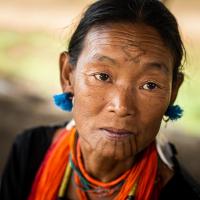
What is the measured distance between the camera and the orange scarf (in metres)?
1.98

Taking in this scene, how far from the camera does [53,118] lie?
458 cm

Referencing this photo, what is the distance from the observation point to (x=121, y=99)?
1.72 meters

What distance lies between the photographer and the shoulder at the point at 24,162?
91.9 inches

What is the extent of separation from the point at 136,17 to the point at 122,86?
31 centimetres

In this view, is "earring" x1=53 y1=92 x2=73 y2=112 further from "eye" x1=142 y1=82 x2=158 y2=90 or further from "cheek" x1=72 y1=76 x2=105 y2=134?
"eye" x1=142 y1=82 x2=158 y2=90

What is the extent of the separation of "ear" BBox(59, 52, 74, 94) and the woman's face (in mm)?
159

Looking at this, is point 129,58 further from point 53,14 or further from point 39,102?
point 53,14

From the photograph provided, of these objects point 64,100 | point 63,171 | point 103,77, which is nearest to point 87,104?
point 103,77

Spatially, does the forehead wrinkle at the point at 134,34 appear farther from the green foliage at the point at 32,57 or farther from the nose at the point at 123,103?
the green foliage at the point at 32,57

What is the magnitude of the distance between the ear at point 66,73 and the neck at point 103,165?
279 millimetres

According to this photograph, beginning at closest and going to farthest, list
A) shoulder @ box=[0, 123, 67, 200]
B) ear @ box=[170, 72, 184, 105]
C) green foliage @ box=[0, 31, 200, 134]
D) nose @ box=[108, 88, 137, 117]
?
1. nose @ box=[108, 88, 137, 117]
2. ear @ box=[170, 72, 184, 105]
3. shoulder @ box=[0, 123, 67, 200]
4. green foliage @ box=[0, 31, 200, 134]

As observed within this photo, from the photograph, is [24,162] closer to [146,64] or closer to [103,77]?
[103,77]

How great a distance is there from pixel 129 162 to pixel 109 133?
34cm

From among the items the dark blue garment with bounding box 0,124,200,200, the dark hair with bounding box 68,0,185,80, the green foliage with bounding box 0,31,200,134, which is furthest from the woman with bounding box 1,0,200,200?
the green foliage with bounding box 0,31,200,134
